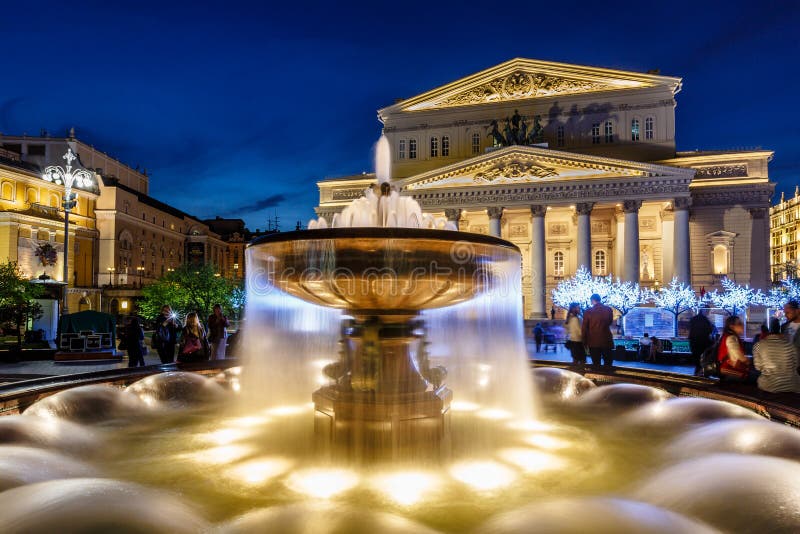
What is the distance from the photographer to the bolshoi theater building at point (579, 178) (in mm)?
32750

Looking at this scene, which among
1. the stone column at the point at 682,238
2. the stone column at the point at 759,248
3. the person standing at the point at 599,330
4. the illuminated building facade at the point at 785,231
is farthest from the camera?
the illuminated building facade at the point at 785,231

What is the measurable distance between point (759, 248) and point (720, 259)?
7.69ft

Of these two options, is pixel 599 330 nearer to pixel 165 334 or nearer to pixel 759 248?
pixel 165 334

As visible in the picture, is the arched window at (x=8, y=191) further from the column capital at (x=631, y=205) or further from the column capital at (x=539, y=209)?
the column capital at (x=631, y=205)

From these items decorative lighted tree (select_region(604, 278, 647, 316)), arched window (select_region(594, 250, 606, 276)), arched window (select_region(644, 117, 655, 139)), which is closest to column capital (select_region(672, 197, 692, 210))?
decorative lighted tree (select_region(604, 278, 647, 316))

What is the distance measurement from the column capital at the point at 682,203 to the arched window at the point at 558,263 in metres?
10.3

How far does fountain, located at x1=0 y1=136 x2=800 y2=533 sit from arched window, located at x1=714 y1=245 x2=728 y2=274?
3568 centimetres

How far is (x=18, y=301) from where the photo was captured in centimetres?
2067

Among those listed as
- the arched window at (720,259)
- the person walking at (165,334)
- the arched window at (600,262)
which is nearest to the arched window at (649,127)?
the arched window at (600,262)

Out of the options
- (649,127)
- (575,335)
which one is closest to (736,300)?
(649,127)

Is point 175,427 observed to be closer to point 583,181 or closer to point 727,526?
point 727,526


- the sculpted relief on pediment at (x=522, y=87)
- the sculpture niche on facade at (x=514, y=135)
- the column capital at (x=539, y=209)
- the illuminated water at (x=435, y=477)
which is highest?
the sculpted relief on pediment at (x=522, y=87)

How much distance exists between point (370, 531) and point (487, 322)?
12.3 feet

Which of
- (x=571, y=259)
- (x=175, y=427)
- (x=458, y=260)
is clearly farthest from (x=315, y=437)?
(x=571, y=259)
